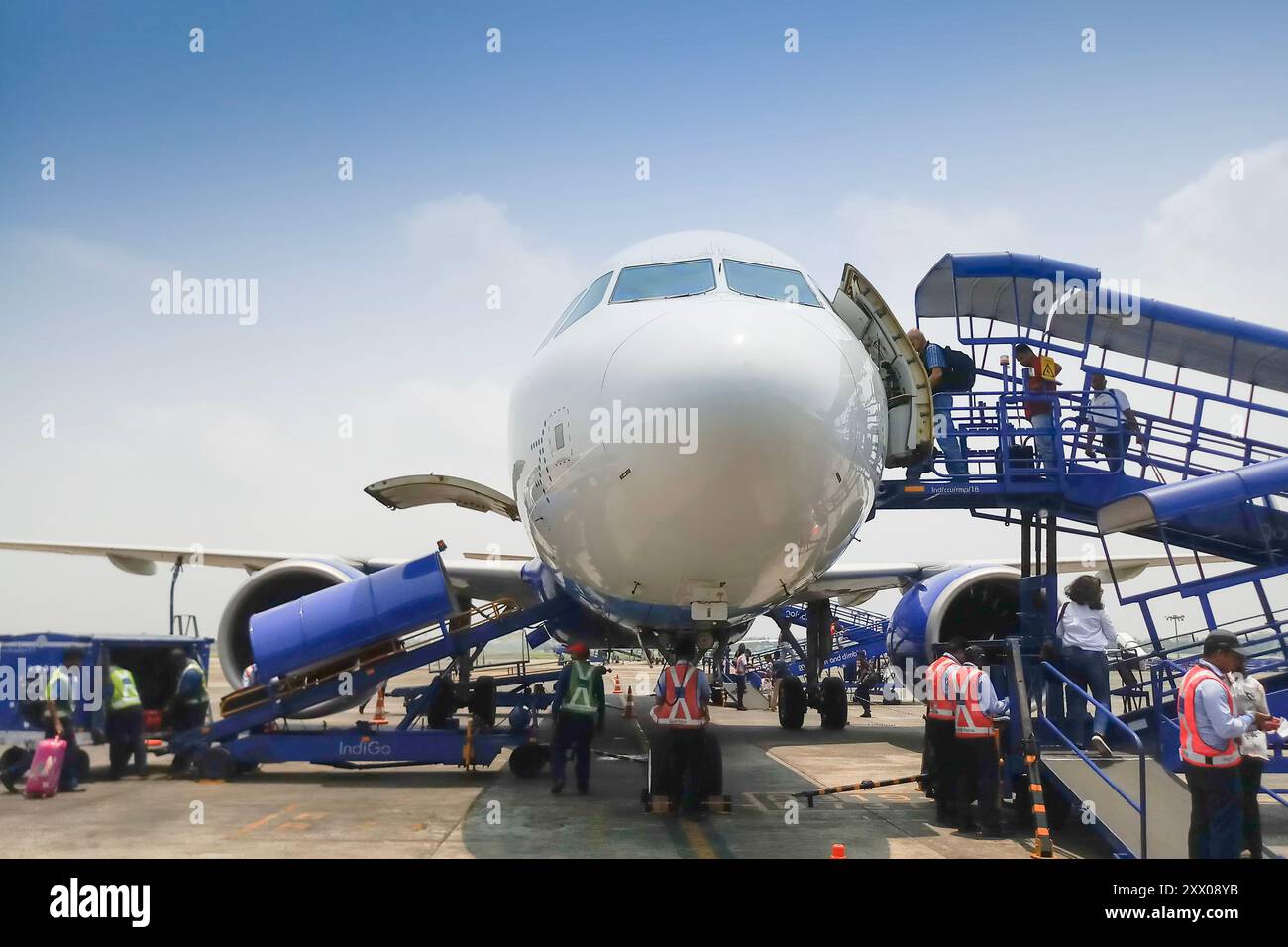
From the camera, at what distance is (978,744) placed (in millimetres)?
7848

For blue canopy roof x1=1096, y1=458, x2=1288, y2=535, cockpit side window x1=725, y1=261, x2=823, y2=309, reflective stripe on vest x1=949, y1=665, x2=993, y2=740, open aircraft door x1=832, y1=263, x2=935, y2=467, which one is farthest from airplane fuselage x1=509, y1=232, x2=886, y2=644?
blue canopy roof x1=1096, y1=458, x2=1288, y2=535

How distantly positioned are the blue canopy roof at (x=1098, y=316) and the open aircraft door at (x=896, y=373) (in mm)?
3305

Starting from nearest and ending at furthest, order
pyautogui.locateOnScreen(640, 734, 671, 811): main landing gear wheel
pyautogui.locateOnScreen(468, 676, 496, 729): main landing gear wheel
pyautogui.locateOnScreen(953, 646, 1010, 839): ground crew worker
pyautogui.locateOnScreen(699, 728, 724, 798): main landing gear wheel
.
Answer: pyautogui.locateOnScreen(953, 646, 1010, 839): ground crew worker
pyautogui.locateOnScreen(699, 728, 724, 798): main landing gear wheel
pyautogui.locateOnScreen(640, 734, 671, 811): main landing gear wheel
pyautogui.locateOnScreen(468, 676, 496, 729): main landing gear wheel

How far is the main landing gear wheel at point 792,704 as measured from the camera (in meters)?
16.6

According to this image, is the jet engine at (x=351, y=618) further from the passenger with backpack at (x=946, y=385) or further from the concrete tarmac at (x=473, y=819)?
the passenger with backpack at (x=946, y=385)

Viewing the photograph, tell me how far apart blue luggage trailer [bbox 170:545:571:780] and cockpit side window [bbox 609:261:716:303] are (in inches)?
174

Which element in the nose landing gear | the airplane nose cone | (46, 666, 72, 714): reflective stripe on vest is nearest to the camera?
the airplane nose cone

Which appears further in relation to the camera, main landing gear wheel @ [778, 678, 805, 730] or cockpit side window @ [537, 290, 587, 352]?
main landing gear wheel @ [778, 678, 805, 730]

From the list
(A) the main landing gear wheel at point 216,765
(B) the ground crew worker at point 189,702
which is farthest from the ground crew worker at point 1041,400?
(B) the ground crew worker at point 189,702

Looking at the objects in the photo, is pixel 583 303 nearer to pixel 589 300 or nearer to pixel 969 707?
pixel 589 300

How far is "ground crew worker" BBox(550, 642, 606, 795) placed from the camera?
30.9 feet

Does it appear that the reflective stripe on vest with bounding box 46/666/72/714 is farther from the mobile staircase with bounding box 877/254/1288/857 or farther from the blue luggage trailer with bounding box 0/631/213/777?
the mobile staircase with bounding box 877/254/1288/857
